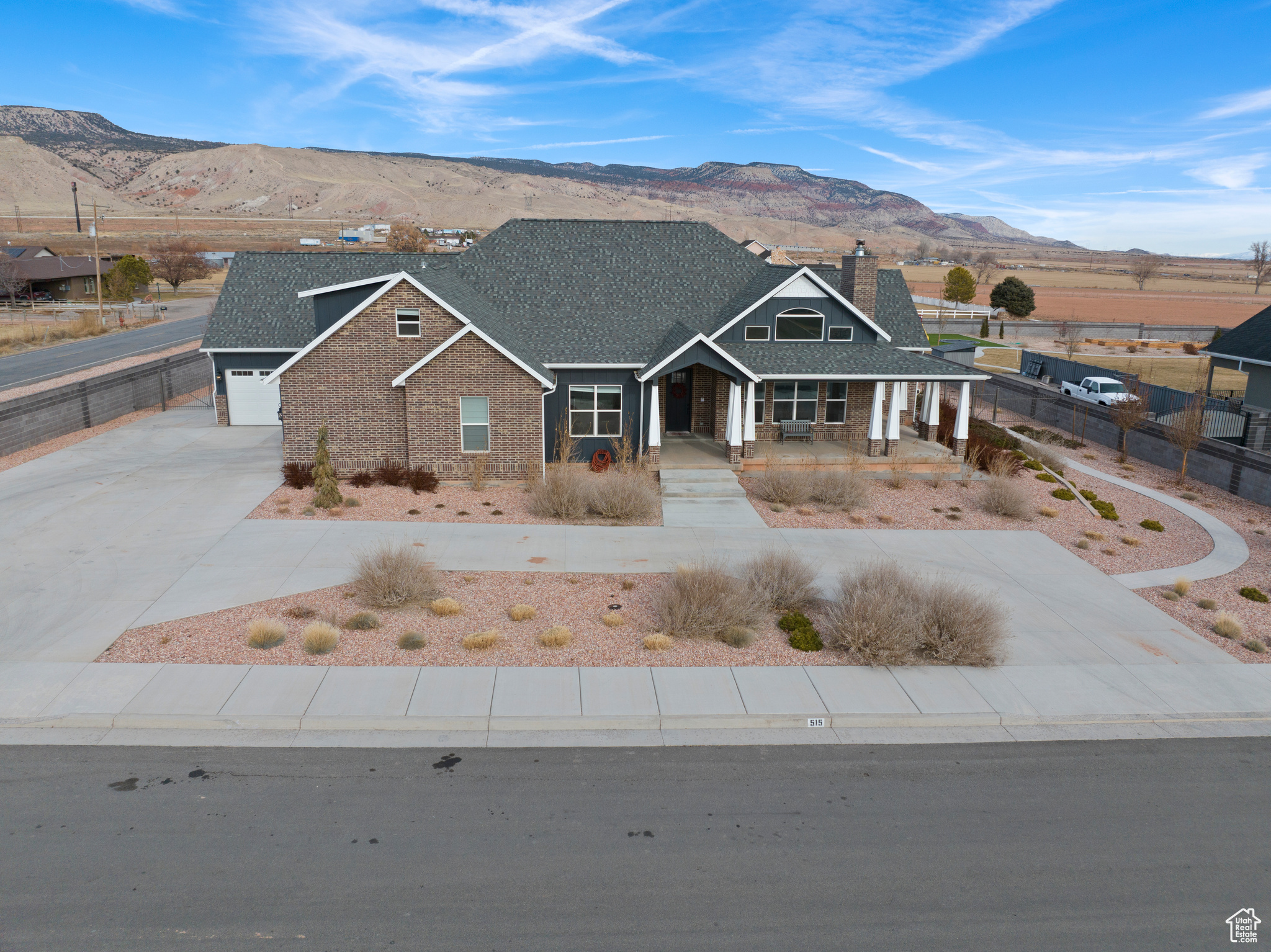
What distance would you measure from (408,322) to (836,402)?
1360cm

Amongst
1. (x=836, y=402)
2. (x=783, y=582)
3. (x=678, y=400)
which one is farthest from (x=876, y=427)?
(x=783, y=582)

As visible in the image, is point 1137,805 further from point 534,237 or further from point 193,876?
point 534,237

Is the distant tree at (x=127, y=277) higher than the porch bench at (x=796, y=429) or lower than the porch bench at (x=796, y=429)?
higher

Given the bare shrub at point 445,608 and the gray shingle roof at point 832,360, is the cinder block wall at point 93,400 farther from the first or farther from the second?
the gray shingle roof at point 832,360

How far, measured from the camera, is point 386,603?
13.8 metres

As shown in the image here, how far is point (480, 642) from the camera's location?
41.1 ft

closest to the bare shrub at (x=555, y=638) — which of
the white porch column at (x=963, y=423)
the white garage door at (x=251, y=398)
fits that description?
the white porch column at (x=963, y=423)

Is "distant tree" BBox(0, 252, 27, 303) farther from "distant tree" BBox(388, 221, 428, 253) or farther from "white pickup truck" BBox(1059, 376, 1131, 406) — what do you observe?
"white pickup truck" BBox(1059, 376, 1131, 406)

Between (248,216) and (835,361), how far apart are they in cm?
20282

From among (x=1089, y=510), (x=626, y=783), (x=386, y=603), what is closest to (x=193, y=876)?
(x=626, y=783)

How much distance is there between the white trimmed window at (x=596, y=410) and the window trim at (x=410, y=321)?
4680 mm

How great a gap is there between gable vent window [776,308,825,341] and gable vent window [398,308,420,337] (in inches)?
434

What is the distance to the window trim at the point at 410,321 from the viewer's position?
70.8ft

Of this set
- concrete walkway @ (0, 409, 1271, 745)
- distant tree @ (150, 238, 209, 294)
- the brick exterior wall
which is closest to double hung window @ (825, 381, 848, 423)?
concrete walkway @ (0, 409, 1271, 745)
